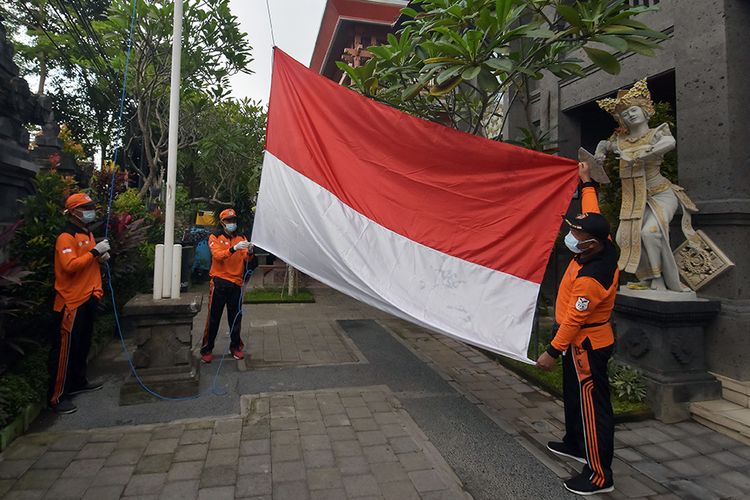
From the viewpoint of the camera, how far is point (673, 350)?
4.29 meters

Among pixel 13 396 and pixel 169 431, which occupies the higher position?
pixel 13 396

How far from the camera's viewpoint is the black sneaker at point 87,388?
4316 millimetres

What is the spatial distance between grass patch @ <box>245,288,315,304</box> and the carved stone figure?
743 cm

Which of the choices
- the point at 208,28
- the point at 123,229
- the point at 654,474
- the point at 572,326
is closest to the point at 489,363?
the point at 654,474

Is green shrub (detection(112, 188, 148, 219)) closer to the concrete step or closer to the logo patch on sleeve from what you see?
the logo patch on sleeve

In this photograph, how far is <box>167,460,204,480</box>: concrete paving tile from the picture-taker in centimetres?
294

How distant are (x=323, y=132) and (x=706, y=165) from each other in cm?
424

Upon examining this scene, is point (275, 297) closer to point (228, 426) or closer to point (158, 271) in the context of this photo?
point (158, 271)

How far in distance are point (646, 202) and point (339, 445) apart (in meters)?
4.05

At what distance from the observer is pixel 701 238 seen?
4691mm

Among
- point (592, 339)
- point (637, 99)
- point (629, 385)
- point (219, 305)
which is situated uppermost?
point (637, 99)

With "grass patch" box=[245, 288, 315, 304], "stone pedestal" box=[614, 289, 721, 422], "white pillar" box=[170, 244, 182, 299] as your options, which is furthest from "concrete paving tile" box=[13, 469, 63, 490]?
"grass patch" box=[245, 288, 315, 304]

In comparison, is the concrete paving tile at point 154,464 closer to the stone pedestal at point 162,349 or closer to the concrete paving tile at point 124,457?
the concrete paving tile at point 124,457

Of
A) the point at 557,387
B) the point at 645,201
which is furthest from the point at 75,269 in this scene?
the point at 645,201
